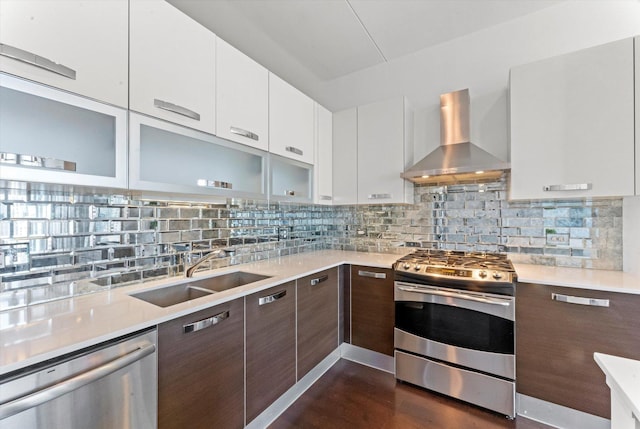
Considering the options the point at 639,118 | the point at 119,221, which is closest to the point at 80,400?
the point at 119,221

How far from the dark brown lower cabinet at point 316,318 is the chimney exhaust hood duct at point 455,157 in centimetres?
114

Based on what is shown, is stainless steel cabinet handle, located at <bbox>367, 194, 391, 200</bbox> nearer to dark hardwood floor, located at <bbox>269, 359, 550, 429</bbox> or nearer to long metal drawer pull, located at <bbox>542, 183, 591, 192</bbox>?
long metal drawer pull, located at <bbox>542, 183, 591, 192</bbox>

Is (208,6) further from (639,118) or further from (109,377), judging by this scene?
(639,118)

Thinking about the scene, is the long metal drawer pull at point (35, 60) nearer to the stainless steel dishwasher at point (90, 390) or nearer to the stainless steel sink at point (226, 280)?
the stainless steel dishwasher at point (90, 390)

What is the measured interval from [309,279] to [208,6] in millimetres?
2131

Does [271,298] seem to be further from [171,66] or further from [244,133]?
[171,66]

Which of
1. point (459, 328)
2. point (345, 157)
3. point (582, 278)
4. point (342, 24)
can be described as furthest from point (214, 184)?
point (582, 278)

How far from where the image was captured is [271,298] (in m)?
1.61

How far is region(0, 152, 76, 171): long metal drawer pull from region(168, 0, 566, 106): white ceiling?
1.56 meters

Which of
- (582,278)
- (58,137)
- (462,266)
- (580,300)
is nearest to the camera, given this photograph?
(58,137)

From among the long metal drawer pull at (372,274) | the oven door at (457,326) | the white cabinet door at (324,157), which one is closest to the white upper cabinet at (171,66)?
the white cabinet door at (324,157)

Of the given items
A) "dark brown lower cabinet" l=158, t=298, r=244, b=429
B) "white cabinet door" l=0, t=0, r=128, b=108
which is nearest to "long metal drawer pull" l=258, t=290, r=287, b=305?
"dark brown lower cabinet" l=158, t=298, r=244, b=429

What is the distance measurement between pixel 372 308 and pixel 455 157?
1.42 metres

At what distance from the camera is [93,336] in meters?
0.89
